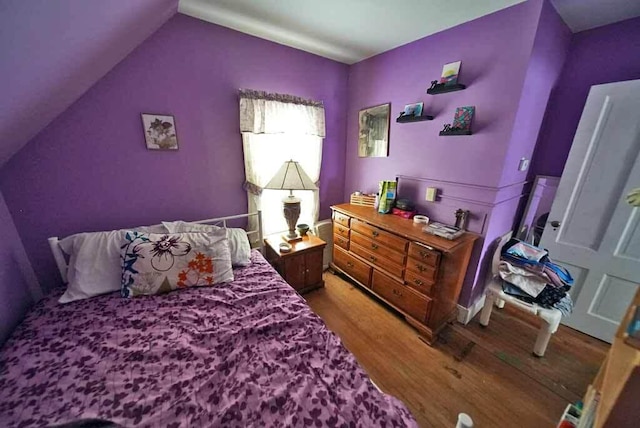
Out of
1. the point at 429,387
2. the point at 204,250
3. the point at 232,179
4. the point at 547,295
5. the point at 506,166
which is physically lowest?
the point at 429,387

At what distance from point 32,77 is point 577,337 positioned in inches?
148

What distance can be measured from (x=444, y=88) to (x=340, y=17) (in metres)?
0.96

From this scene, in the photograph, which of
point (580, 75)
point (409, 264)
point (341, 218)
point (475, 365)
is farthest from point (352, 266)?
point (580, 75)

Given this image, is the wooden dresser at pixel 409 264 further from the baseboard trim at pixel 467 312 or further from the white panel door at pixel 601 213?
the white panel door at pixel 601 213

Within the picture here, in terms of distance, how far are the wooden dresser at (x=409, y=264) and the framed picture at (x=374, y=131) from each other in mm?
679

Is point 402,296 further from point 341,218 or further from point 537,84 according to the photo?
point 537,84

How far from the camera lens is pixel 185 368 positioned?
3.07 feet

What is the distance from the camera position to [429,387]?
4.77 ft

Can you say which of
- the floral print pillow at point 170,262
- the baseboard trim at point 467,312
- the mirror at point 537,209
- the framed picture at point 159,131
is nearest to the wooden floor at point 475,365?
the baseboard trim at point 467,312

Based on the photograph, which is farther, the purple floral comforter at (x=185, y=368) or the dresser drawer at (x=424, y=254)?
the dresser drawer at (x=424, y=254)

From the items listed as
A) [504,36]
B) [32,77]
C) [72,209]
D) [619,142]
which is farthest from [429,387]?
[72,209]

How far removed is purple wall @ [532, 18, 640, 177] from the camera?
159cm

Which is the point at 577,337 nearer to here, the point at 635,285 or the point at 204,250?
the point at 635,285

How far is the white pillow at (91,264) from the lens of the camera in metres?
1.33
